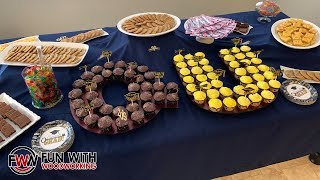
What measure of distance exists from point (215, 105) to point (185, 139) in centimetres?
20

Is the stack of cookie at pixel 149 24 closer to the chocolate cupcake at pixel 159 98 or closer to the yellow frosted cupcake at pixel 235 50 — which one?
the yellow frosted cupcake at pixel 235 50

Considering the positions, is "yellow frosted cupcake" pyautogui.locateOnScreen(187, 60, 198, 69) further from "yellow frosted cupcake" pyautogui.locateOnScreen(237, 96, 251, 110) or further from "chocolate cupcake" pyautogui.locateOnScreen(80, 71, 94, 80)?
"chocolate cupcake" pyautogui.locateOnScreen(80, 71, 94, 80)

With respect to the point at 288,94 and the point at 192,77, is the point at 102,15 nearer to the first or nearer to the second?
the point at 192,77

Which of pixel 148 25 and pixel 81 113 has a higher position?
pixel 148 25

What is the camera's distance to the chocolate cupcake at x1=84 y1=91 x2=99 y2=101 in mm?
1188

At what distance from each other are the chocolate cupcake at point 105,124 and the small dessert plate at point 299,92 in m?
0.80

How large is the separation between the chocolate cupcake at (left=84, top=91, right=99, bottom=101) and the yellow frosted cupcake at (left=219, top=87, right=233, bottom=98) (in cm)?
56

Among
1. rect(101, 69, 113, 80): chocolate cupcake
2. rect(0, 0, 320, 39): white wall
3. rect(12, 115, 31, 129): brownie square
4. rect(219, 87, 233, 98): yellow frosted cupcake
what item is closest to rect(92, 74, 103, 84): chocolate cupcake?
rect(101, 69, 113, 80): chocolate cupcake

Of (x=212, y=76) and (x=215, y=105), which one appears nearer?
(x=215, y=105)

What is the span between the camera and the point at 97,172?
3.48ft

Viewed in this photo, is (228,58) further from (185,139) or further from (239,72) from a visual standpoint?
(185,139)

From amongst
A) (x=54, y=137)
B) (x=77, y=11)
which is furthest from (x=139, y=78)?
(x=77, y=11)

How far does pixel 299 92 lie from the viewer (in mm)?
1251

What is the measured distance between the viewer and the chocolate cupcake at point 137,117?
1.09 meters
